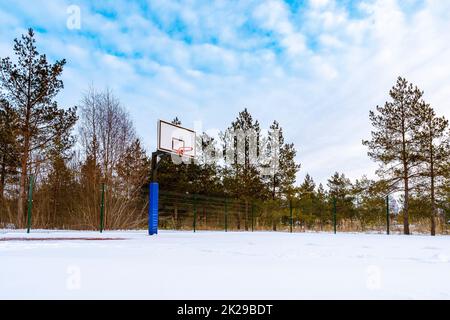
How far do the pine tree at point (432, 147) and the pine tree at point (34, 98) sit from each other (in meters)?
15.4

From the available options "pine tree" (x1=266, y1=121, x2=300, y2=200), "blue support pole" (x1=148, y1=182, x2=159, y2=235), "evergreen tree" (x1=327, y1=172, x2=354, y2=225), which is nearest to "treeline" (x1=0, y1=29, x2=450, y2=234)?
"blue support pole" (x1=148, y1=182, x2=159, y2=235)

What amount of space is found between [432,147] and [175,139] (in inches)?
453

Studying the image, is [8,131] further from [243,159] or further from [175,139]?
[243,159]

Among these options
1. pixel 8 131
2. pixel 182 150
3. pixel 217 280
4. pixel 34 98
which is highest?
pixel 34 98

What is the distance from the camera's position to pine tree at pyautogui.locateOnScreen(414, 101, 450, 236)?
1421cm

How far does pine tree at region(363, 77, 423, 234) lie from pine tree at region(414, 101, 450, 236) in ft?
1.07

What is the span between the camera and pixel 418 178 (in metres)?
14.8

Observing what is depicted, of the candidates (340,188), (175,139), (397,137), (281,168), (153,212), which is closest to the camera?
(153,212)

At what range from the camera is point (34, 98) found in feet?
44.3

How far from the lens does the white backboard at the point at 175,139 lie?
10383 millimetres

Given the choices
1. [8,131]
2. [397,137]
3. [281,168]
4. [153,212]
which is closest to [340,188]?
[281,168]

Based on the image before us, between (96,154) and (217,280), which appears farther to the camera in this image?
(96,154)

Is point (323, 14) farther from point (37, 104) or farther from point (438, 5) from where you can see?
point (37, 104)
